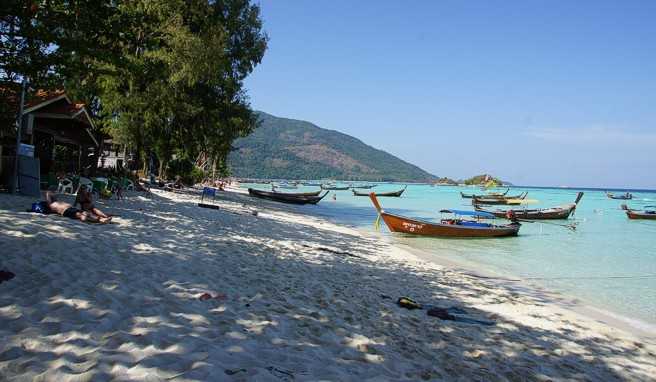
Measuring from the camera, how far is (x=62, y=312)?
14.3ft

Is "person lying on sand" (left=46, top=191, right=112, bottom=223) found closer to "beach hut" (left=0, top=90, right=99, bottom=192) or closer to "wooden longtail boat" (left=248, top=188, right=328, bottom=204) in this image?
"beach hut" (left=0, top=90, right=99, bottom=192)

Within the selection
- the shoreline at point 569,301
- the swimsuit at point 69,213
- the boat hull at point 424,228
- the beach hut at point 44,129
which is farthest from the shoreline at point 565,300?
the beach hut at point 44,129

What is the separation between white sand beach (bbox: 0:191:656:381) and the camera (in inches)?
145

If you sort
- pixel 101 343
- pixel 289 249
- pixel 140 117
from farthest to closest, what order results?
1. pixel 140 117
2. pixel 289 249
3. pixel 101 343

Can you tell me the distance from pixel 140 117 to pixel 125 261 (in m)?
→ 19.6

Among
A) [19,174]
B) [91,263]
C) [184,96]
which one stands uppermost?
[184,96]

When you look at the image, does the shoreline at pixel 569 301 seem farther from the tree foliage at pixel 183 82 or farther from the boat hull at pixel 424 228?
the tree foliage at pixel 183 82

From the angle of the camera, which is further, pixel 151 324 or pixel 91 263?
pixel 91 263

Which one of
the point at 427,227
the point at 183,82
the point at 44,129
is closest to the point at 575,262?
the point at 427,227

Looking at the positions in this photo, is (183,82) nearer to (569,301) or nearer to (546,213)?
(569,301)

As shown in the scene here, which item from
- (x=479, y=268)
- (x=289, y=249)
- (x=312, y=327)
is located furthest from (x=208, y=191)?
(x=312, y=327)

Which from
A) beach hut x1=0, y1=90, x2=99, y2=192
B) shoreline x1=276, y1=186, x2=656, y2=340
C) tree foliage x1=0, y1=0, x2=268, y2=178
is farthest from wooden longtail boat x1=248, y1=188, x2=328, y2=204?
shoreline x1=276, y1=186, x2=656, y2=340

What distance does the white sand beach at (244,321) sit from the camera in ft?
12.1

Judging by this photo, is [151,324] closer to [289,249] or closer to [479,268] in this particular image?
[289,249]
